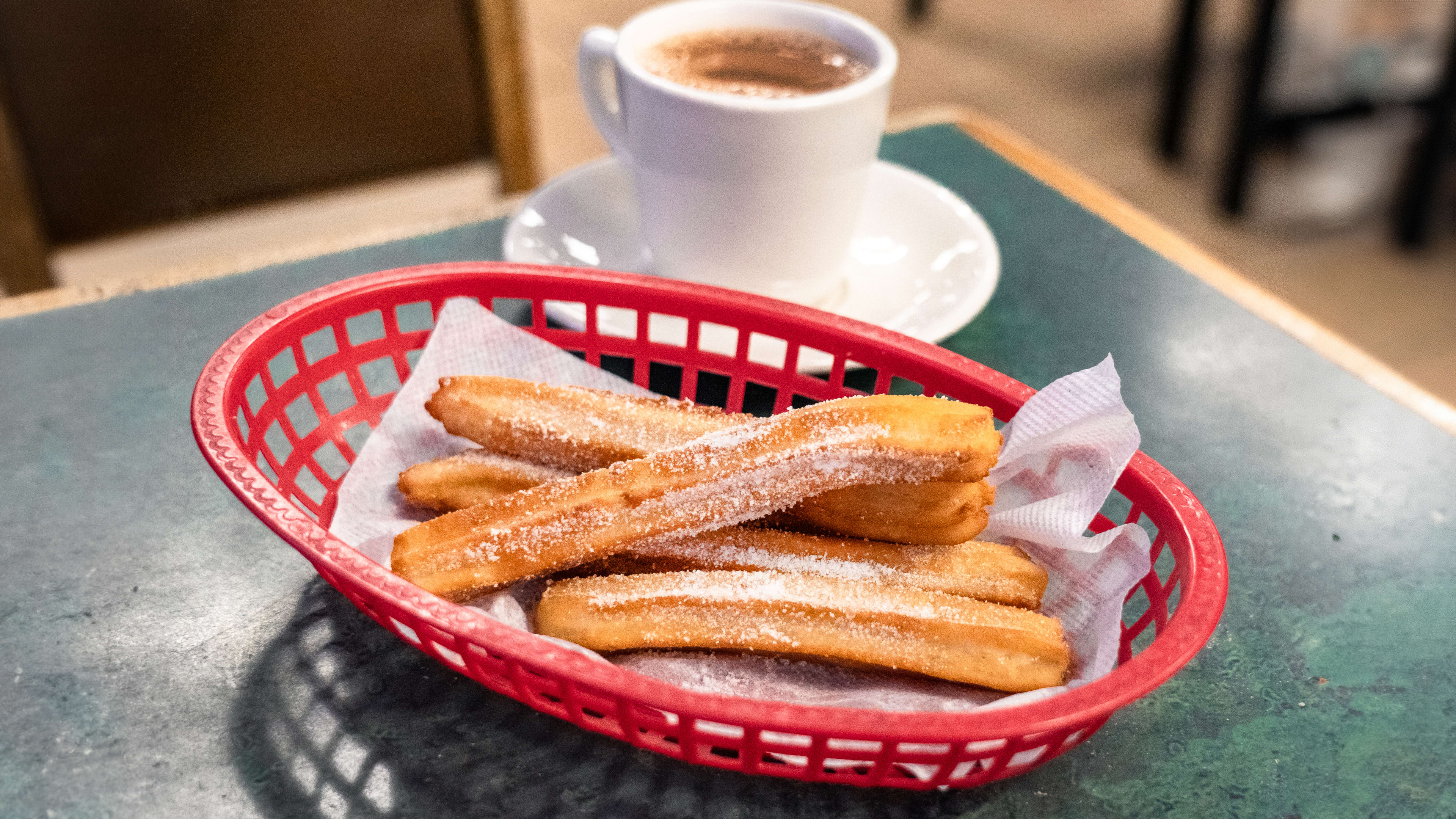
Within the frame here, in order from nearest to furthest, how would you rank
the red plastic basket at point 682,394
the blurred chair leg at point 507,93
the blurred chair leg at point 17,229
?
the red plastic basket at point 682,394, the blurred chair leg at point 17,229, the blurred chair leg at point 507,93

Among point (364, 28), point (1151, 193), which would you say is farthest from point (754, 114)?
point (1151, 193)

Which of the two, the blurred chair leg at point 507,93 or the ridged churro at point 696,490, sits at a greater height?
the ridged churro at point 696,490

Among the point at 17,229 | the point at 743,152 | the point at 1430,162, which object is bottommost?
the point at 1430,162

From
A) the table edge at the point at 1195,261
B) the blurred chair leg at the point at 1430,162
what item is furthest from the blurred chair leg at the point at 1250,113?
the table edge at the point at 1195,261

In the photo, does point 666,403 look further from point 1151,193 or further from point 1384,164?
point 1384,164

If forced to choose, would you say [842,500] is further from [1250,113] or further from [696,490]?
[1250,113]

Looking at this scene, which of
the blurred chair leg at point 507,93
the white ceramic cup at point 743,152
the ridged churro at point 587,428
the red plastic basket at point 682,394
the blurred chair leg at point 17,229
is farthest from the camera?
the blurred chair leg at point 507,93

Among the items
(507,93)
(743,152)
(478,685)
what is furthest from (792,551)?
(507,93)

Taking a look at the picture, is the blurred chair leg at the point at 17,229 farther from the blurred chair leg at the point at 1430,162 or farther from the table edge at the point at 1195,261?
the blurred chair leg at the point at 1430,162
